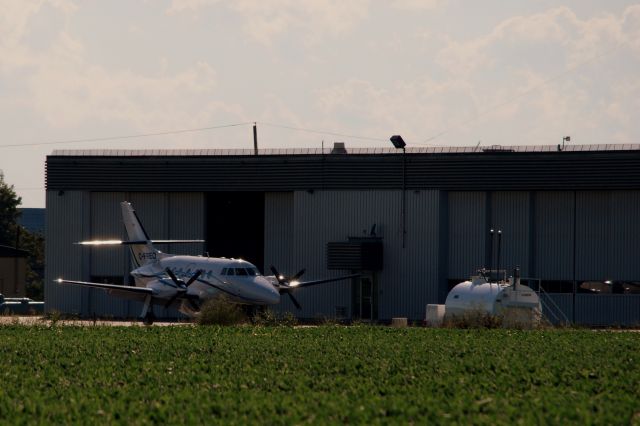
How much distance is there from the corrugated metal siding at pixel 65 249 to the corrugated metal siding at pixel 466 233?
2264cm

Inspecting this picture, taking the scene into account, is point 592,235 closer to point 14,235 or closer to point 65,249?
point 65,249

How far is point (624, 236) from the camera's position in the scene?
222ft

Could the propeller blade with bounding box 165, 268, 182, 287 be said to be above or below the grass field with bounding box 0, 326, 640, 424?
above

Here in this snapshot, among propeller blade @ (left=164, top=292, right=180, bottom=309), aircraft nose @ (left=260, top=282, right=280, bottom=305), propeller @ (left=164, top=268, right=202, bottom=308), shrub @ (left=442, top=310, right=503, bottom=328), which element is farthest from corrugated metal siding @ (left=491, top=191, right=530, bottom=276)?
propeller blade @ (left=164, top=292, right=180, bottom=309)

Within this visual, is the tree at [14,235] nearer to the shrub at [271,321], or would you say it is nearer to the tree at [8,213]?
the tree at [8,213]

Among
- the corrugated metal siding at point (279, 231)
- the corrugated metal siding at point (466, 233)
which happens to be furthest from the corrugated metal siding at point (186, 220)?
the corrugated metal siding at point (466, 233)

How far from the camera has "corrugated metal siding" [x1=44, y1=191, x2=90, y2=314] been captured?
7550 cm

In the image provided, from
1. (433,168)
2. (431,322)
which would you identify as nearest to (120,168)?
(433,168)

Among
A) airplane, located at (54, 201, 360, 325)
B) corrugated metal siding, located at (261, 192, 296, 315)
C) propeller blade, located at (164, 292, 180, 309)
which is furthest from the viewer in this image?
corrugated metal siding, located at (261, 192, 296, 315)

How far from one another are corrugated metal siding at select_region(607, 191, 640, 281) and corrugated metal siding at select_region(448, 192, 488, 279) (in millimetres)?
7114

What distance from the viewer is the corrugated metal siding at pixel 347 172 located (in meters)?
67.9

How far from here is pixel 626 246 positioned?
2660 inches

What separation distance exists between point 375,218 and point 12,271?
2015 inches

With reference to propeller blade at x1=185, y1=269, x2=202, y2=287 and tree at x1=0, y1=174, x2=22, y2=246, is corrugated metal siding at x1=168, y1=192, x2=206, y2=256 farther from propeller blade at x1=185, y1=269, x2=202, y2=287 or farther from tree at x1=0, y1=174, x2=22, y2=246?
tree at x1=0, y1=174, x2=22, y2=246
